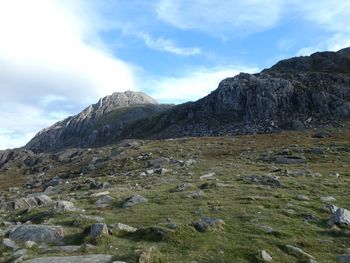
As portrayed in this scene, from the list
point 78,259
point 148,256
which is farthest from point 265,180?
point 78,259

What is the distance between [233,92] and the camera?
12500cm

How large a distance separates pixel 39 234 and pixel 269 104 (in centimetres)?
9935

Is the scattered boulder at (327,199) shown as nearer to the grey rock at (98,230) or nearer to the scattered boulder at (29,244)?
the grey rock at (98,230)

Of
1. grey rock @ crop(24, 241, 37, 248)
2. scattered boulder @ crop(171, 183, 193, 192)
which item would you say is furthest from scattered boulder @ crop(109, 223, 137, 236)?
scattered boulder @ crop(171, 183, 193, 192)

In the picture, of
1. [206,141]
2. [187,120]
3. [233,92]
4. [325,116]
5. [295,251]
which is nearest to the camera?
[295,251]

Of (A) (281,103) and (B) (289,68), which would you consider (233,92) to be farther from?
(B) (289,68)

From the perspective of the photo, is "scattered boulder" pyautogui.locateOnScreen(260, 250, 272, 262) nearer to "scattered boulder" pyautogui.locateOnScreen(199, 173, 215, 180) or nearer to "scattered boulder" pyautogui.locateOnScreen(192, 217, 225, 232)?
"scattered boulder" pyautogui.locateOnScreen(192, 217, 225, 232)

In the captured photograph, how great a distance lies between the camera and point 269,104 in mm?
113625

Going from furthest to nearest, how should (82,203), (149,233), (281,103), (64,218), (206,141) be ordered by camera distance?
(281,103) < (206,141) < (82,203) < (64,218) < (149,233)

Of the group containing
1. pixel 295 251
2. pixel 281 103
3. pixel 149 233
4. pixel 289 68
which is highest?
pixel 289 68

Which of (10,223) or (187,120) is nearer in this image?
(10,223)

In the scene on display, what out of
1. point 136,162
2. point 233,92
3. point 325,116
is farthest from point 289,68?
point 136,162

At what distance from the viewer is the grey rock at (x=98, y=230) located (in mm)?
18405

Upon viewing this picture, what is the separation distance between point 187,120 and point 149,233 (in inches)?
4628
